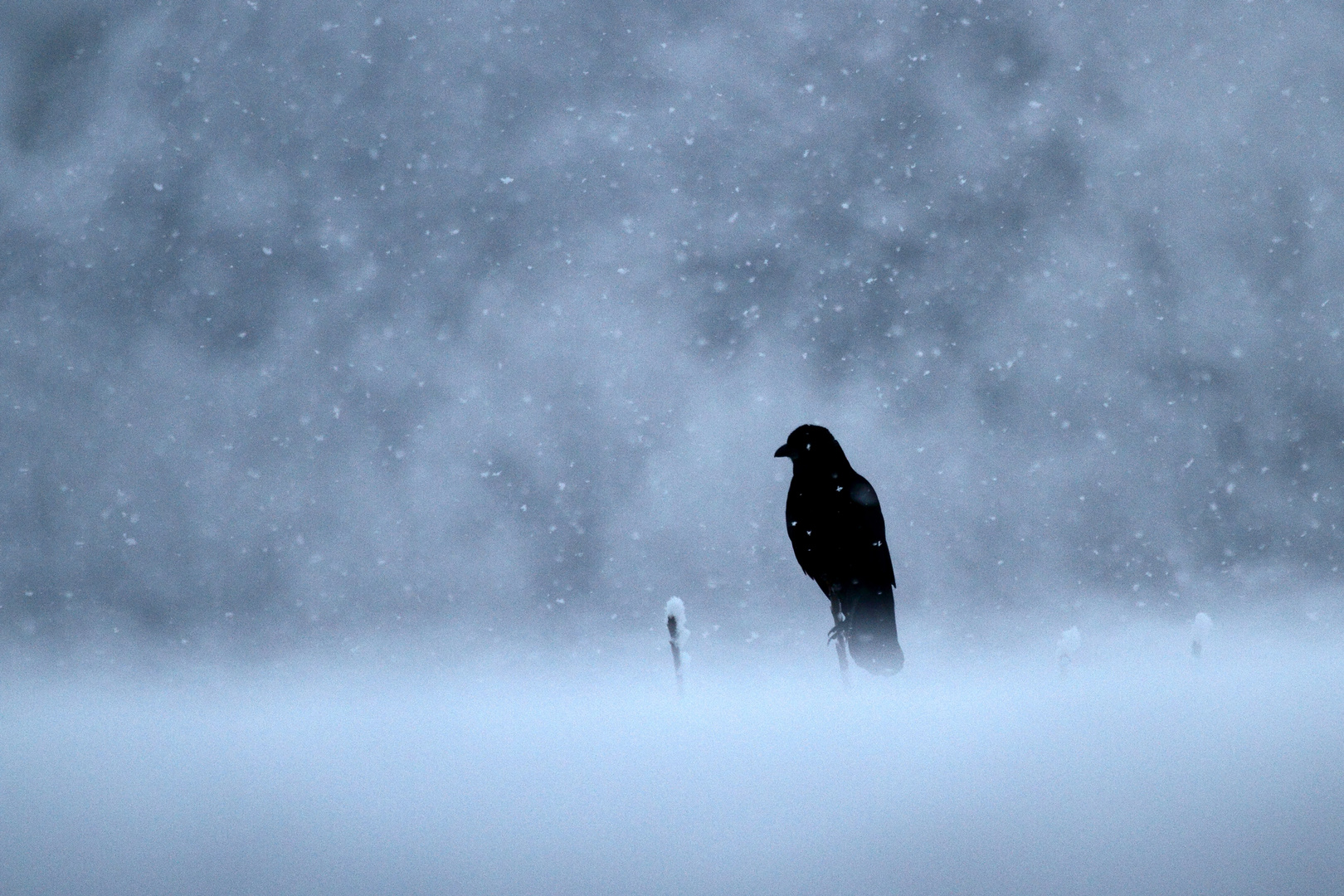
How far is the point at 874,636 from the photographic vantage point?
5.11m

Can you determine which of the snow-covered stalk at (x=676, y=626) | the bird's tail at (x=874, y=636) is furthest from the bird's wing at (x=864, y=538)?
the snow-covered stalk at (x=676, y=626)

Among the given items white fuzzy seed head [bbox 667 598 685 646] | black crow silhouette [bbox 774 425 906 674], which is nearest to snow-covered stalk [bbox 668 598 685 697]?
white fuzzy seed head [bbox 667 598 685 646]

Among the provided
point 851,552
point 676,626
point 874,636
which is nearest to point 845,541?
point 851,552

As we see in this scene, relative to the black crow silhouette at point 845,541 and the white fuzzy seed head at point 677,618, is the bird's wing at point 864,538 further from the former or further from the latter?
the white fuzzy seed head at point 677,618

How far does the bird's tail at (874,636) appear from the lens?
16.8ft

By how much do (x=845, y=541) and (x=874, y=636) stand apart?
55 centimetres

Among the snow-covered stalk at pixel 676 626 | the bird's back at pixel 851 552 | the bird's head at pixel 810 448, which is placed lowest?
the snow-covered stalk at pixel 676 626

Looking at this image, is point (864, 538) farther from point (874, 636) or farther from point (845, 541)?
point (874, 636)

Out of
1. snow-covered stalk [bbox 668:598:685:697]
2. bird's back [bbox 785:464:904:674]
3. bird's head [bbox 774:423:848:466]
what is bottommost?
snow-covered stalk [bbox 668:598:685:697]

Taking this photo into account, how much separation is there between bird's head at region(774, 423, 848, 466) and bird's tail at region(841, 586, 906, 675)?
0.82 meters

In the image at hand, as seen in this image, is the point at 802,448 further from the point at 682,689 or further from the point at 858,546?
the point at 682,689

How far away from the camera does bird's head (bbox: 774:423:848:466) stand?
5.52 m

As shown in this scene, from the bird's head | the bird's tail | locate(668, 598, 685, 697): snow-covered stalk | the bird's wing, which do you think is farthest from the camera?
the bird's head

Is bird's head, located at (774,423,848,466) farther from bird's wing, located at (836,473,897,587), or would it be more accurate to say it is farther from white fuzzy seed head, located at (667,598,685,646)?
white fuzzy seed head, located at (667,598,685,646)
